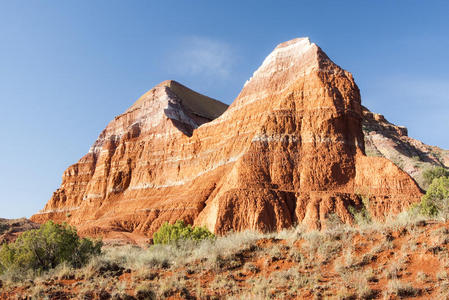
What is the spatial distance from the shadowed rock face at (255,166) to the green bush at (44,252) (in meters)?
22.6

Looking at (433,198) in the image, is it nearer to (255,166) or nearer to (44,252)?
(255,166)

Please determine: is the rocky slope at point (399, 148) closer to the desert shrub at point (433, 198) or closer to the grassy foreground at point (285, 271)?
the desert shrub at point (433, 198)

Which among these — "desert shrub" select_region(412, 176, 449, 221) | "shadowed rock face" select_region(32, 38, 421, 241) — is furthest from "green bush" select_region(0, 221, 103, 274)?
"shadowed rock face" select_region(32, 38, 421, 241)

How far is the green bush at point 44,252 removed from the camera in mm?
15601

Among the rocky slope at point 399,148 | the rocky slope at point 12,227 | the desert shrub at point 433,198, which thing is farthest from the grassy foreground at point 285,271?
the rocky slope at point 399,148

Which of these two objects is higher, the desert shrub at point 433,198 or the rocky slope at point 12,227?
the desert shrub at point 433,198

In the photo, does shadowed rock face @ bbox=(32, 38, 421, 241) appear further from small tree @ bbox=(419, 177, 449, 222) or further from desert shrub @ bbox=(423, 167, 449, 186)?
desert shrub @ bbox=(423, 167, 449, 186)

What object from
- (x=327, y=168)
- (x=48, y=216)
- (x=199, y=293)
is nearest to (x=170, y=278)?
(x=199, y=293)

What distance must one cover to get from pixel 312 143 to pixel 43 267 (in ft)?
112

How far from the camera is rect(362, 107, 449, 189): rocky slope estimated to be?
268ft

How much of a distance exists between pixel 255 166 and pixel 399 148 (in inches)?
2419

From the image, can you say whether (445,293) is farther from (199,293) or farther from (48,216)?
(48,216)

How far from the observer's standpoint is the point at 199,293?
10945 millimetres

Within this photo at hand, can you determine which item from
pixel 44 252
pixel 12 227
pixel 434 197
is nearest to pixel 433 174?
pixel 434 197
